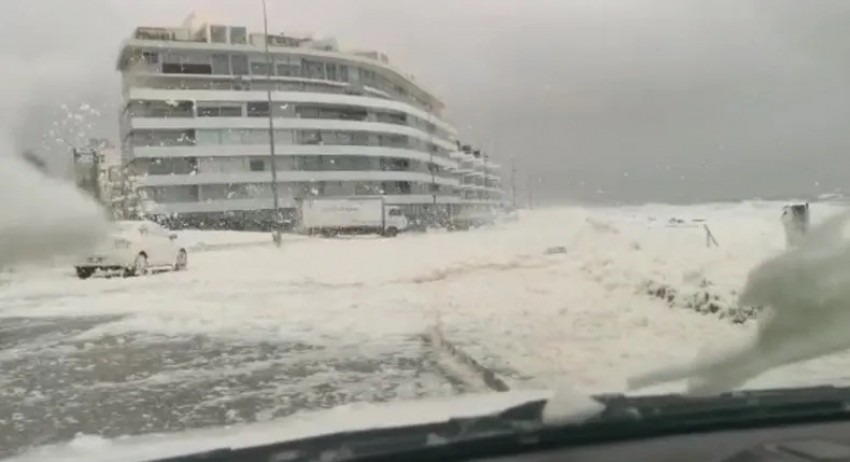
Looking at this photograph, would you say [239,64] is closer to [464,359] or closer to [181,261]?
[181,261]

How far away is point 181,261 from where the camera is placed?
7.10m

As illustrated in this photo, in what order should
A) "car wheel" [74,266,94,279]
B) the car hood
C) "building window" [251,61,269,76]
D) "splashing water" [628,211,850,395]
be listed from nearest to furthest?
the car hood → "splashing water" [628,211,850,395] → "building window" [251,61,269,76] → "car wheel" [74,266,94,279]

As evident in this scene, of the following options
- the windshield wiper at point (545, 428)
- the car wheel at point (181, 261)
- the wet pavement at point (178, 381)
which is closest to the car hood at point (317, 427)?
the windshield wiper at point (545, 428)

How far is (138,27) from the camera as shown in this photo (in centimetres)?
512

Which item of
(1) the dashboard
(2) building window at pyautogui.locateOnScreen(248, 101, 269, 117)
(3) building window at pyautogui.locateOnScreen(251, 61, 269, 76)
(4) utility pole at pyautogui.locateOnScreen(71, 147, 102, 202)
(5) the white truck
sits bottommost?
(1) the dashboard

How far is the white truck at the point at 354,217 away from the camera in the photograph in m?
6.64

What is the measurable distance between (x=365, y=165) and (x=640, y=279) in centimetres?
264

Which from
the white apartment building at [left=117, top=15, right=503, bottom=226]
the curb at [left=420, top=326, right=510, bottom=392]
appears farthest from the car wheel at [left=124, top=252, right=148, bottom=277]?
the curb at [left=420, top=326, right=510, bottom=392]

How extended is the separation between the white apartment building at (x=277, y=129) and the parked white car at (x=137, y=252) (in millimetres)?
260

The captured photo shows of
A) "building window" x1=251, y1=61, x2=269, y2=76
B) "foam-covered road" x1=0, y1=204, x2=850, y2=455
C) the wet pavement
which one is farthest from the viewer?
"building window" x1=251, y1=61, x2=269, y2=76

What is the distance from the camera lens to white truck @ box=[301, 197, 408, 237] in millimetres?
6641

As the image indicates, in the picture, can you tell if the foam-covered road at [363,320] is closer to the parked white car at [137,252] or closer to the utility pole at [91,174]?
the parked white car at [137,252]

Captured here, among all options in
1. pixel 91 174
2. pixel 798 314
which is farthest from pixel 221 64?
pixel 798 314

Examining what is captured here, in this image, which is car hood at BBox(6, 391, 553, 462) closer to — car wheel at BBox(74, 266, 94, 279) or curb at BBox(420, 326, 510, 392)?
curb at BBox(420, 326, 510, 392)
